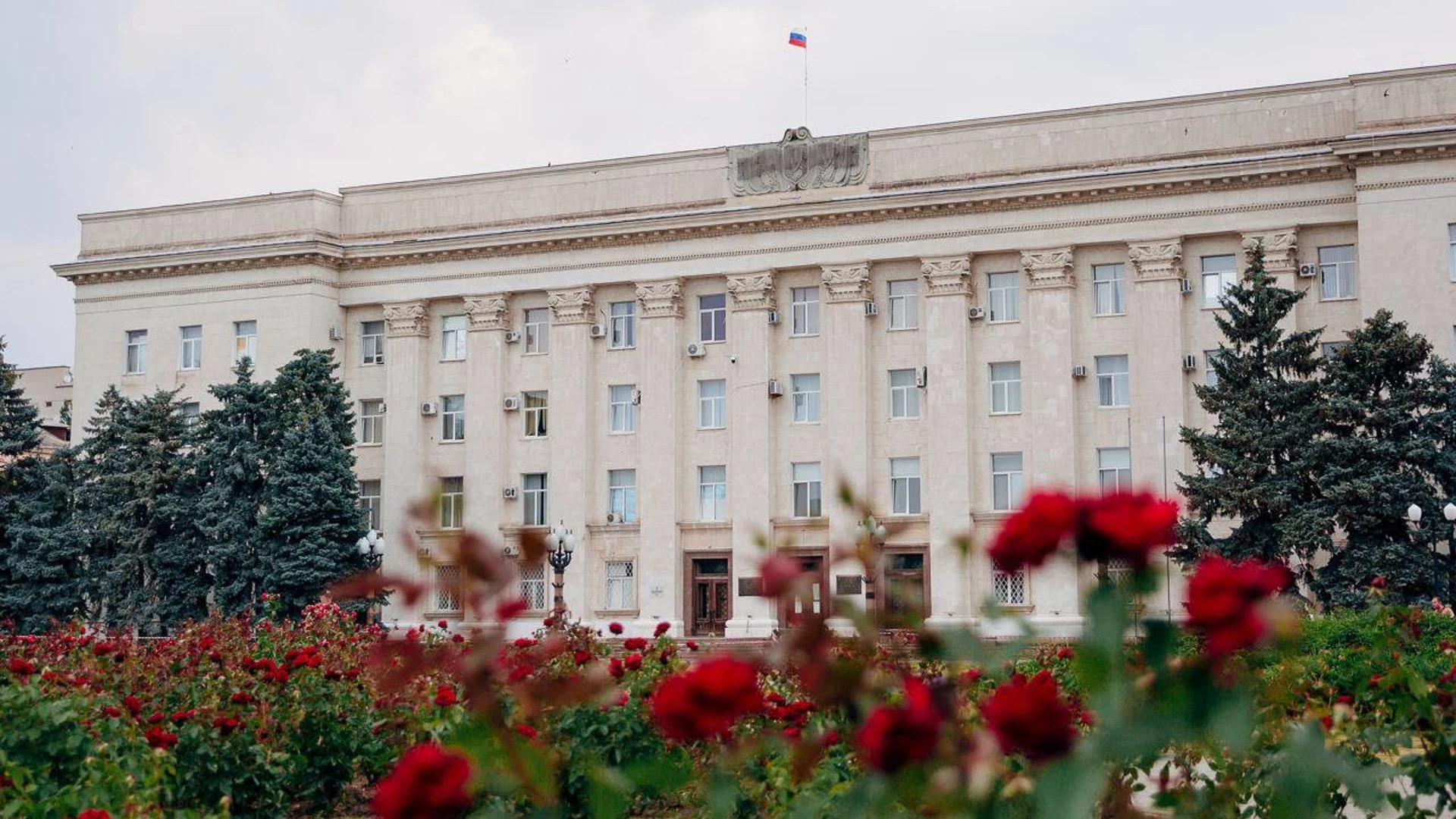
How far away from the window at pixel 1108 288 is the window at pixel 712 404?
8.40m

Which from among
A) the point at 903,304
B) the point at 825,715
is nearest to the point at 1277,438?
the point at 903,304

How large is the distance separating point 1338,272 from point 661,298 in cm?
1456

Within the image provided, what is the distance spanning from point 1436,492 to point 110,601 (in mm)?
27752

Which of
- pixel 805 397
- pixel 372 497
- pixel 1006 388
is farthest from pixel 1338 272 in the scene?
pixel 372 497

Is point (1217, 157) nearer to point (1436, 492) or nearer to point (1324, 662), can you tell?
point (1436, 492)

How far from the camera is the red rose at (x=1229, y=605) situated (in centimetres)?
201

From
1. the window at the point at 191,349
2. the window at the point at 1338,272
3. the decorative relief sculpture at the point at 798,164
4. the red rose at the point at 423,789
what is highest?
the decorative relief sculpture at the point at 798,164

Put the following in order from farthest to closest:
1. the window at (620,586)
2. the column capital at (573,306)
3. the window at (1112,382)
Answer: the column capital at (573,306) → the window at (620,586) → the window at (1112,382)

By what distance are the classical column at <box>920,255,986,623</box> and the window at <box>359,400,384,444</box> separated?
A: 1337 centimetres

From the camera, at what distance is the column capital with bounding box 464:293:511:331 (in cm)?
3797

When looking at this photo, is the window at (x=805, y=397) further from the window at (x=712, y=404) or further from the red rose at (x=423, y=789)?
the red rose at (x=423, y=789)

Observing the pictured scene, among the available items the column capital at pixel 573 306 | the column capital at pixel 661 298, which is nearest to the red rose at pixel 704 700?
the column capital at pixel 661 298

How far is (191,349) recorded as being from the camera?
39.9 metres

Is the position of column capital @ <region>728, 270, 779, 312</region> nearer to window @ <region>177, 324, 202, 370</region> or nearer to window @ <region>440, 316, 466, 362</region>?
window @ <region>440, 316, 466, 362</region>
